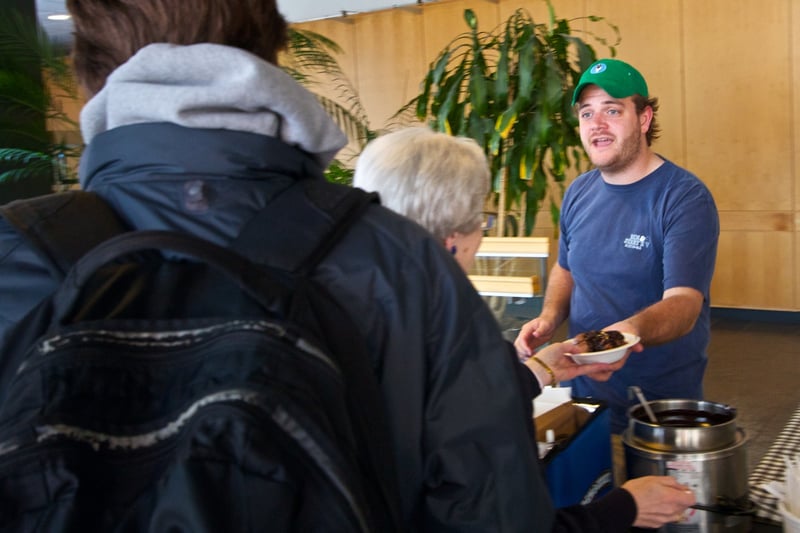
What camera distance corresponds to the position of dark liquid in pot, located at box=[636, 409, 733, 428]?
1.41 metres

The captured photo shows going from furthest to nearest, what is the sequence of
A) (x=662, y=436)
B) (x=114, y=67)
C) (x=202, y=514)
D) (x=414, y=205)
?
(x=662, y=436) → (x=414, y=205) → (x=114, y=67) → (x=202, y=514)

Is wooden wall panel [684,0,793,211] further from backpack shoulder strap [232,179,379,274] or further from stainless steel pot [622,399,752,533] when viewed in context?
backpack shoulder strap [232,179,379,274]

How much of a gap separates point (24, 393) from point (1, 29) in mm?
4041

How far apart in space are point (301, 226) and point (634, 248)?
5.31 ft

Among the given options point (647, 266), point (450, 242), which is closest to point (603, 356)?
point (647, 266)

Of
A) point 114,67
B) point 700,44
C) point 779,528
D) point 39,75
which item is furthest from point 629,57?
point 114,67

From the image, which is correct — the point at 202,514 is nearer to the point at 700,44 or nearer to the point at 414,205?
the point at 414,205

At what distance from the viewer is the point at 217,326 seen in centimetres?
63

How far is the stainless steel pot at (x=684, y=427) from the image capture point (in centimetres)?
129

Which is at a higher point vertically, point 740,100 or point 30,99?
point 30,99

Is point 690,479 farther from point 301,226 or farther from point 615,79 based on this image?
point 615,79

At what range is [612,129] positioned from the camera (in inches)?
86.3

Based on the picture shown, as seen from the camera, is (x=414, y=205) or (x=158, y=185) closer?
(x=158, y=185)

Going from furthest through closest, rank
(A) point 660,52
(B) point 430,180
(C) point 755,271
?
(A) point 660,52
(C) point 755,271
(B) point 430,180
